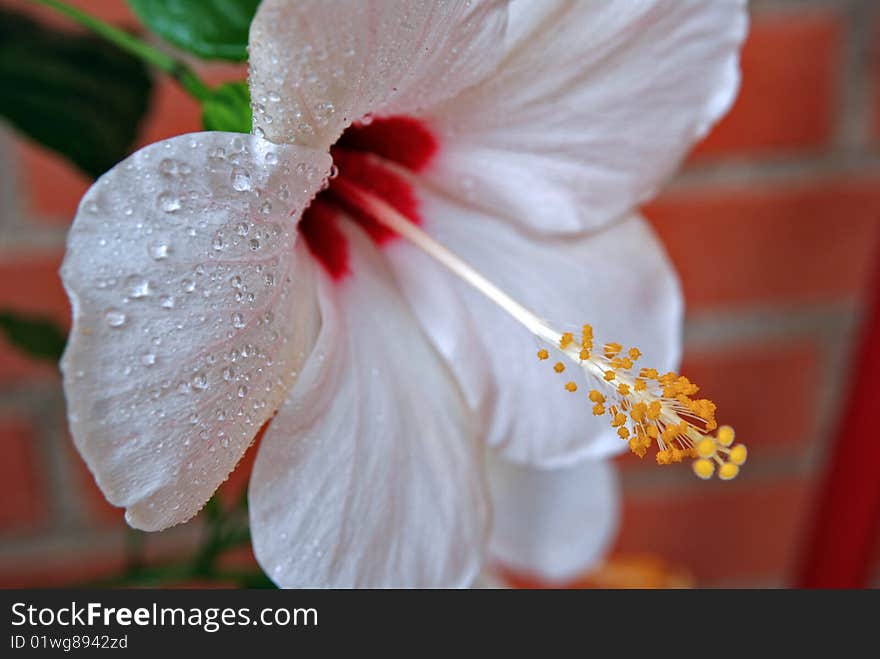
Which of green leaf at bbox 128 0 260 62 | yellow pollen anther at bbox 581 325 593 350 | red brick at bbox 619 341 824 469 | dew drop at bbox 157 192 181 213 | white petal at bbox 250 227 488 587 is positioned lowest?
red brick at bbox 619 341 824 469

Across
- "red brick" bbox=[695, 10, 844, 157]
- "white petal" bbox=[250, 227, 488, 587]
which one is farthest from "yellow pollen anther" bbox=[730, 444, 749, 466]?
"red brick" bbox=[695, 10, 844, 157]

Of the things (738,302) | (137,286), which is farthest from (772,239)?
(137,286)

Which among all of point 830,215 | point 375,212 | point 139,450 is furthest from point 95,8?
point 830,215

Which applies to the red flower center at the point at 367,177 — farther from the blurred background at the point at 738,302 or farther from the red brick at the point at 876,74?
the red brick at the point at 876,74

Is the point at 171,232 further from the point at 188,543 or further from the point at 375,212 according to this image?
the point at 188,543

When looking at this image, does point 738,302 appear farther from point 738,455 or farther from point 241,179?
point 241,179

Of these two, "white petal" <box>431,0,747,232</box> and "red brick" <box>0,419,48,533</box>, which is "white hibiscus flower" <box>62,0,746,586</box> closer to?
"white petal" <box>431,0,747,232</box>
